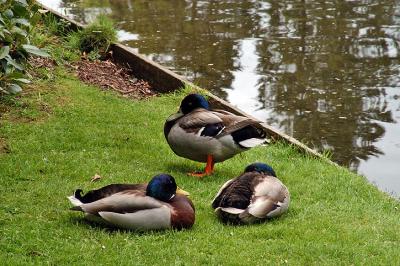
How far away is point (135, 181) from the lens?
6.80 meters

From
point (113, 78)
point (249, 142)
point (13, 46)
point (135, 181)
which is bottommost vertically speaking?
point (113, 78)

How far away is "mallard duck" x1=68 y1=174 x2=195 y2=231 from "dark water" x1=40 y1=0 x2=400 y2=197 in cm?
280

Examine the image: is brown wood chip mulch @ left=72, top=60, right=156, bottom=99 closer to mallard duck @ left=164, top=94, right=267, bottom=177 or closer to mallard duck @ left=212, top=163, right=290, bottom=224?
mallard duck @ left=164, top=94, right=267, bottom=177

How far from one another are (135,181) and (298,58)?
18.7 feet

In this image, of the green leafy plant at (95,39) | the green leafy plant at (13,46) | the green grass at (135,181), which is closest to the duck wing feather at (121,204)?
the green grass at (135,181)

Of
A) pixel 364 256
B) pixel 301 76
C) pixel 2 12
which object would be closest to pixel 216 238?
pixel 364 256

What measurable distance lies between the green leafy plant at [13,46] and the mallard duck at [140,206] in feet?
4.74

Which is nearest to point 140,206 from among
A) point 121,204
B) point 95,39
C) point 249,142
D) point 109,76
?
point 121,204

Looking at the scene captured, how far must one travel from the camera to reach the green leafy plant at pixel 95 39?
1145 centimetres

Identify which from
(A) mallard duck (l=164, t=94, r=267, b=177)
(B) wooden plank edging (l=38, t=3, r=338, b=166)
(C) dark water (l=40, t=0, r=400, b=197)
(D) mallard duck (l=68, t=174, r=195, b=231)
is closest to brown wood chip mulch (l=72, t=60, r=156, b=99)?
(B) wooden plank edging (l=38, t=3, r=338, b=166)

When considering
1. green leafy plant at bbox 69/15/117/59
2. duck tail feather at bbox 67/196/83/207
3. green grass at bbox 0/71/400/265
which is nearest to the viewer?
green grass at bbox 0/71/400/265

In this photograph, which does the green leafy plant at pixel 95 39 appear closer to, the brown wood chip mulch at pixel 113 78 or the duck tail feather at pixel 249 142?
the brown wood chip mulch at pixel 113 78

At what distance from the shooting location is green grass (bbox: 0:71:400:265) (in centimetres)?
526

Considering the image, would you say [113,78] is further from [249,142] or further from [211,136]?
[249,142]
